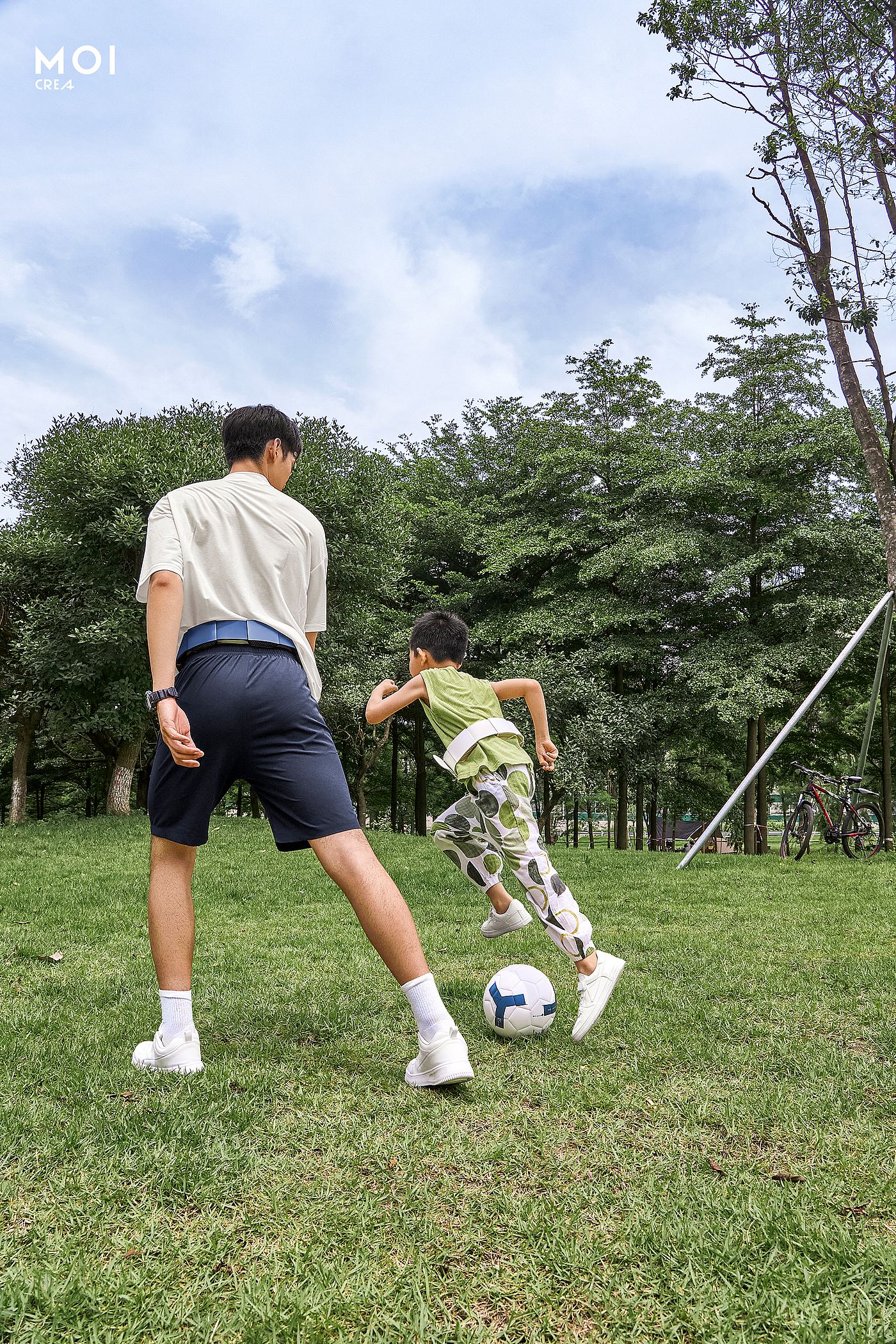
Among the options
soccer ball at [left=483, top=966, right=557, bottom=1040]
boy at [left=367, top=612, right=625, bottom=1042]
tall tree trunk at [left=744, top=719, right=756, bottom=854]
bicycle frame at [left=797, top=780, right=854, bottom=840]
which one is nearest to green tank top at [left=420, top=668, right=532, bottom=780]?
boy at [left=367, top=612, right=625, bottom=1042]

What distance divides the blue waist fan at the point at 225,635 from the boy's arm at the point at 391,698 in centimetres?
114

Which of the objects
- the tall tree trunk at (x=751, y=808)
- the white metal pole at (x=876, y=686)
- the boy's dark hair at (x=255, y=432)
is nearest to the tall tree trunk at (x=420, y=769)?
the tall tree trunk at (x=751, y=808)

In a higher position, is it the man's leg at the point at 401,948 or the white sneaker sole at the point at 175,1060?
the man's leg at the point at 401,948

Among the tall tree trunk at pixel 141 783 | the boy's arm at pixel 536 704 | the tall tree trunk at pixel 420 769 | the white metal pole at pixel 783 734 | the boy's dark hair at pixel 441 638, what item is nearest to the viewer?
the boy's arm at pixel 536 704

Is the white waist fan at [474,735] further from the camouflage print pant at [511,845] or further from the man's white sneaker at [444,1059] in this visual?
the man's white sneaker at [444,1059]

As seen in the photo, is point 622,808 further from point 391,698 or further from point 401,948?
point 401,948

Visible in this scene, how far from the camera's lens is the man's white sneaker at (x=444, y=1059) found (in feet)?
9.37

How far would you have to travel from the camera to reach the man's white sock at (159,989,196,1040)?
3.07 metres

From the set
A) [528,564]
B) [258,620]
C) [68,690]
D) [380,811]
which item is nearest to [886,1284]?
[258,620]

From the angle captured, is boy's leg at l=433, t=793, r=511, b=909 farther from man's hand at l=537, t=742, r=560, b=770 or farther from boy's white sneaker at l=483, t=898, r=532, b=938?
man's hand at l=537, t=742, r=560, b=770

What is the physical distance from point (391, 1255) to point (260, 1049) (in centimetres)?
160

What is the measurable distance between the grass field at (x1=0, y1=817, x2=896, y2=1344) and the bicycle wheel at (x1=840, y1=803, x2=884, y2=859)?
945 centimetres

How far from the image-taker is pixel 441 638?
4547 millimetres

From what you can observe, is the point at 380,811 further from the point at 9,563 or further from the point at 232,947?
the point at 232,947
